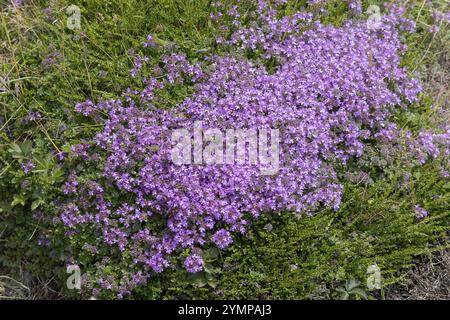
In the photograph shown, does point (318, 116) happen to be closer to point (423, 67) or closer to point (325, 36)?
point (325, 36)

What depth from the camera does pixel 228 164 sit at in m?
3.81

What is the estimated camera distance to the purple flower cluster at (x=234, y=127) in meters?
3.77

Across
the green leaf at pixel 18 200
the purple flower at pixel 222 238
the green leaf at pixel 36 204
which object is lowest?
the green leaf at pixel 18 200

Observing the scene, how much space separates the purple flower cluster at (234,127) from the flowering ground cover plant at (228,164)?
11 mm

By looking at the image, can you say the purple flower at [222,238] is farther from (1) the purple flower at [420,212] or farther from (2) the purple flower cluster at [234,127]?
(1) the purple flower at [420,212]

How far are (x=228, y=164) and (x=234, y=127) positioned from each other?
0.29 m

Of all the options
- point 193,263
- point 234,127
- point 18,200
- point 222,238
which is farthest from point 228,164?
point 18,200

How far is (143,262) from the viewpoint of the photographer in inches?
147

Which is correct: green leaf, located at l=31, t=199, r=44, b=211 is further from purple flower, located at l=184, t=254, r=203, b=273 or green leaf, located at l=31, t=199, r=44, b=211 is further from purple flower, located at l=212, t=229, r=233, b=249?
purple flower, located at l=212, t=229, r=233, b=249

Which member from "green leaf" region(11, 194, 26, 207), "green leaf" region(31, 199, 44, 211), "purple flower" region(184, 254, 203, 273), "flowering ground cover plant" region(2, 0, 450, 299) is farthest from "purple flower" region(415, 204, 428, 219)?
"green leaf" region(11, 194, 26, 207)

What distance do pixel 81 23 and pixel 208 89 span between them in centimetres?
116

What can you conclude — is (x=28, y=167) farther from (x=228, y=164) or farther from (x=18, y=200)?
(x=228, y=164)

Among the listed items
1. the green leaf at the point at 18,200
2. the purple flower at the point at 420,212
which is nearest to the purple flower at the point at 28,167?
the green leaf at the point at 18,200

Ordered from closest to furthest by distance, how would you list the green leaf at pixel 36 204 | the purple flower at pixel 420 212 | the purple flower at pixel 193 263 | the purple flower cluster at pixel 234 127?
1. the purple flower at pixel 193 263
2. the purple flower cluster at pixel 234 127
3. the green leaf at pixel 36 204
4. the purple flower at pixel 420 212
